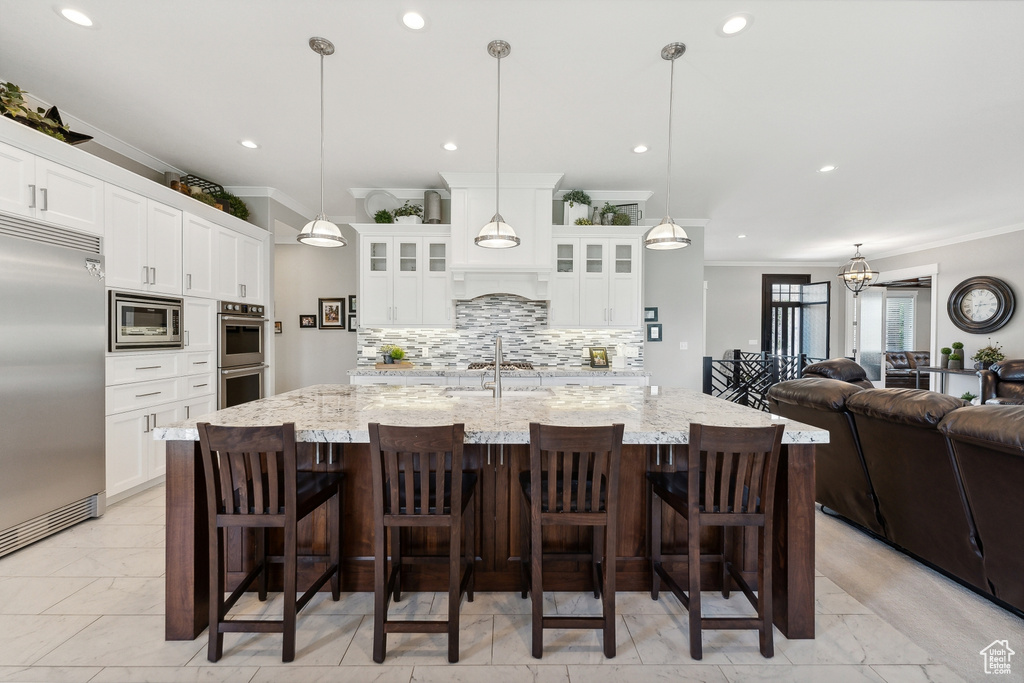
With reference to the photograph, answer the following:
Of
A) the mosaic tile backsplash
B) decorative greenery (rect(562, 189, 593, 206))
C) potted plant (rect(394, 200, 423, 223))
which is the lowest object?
the mosaic tile backsplash

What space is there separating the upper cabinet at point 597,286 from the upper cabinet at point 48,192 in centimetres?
366

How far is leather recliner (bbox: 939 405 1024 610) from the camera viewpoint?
1714 millimetres

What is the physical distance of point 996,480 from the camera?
180cm

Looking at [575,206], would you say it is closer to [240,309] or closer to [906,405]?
[906,405]

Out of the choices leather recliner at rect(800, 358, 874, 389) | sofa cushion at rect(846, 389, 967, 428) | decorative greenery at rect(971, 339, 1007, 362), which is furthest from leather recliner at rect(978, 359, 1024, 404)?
sofa cushion at rect(846, 389, 967, 428)

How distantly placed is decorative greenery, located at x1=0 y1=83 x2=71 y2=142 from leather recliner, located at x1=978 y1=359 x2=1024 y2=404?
756cm

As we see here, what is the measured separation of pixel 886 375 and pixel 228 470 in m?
10.6

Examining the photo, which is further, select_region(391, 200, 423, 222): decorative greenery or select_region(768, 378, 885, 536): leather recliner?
select_region(391, 200, 423, 222): decorative greenery

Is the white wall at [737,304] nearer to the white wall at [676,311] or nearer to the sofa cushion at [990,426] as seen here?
the white wall at [676,311]

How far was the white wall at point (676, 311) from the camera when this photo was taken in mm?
5648

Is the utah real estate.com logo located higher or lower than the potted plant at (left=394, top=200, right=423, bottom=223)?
lower

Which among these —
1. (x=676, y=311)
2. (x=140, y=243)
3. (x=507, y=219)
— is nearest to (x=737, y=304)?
(x=676, y=311)

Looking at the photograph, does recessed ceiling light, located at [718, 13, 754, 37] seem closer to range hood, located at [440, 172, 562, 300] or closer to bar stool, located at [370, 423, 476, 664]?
range hood, located at [440, 172, 562, 300]

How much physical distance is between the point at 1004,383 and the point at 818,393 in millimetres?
3292
